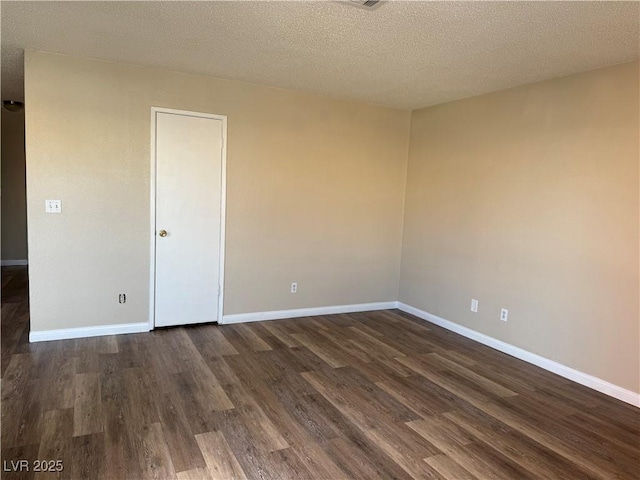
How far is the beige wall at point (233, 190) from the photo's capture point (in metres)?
3.45

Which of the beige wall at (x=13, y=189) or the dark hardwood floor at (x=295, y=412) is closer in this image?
the dark hardwood floor at (x=295, y=412)

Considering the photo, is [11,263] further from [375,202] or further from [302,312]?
[375,202]

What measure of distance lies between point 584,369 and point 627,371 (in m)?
0.30

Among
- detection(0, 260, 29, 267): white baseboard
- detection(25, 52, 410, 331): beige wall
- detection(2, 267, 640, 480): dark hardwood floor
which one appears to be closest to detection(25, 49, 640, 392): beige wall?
detection(25, 52, 410, 331): beige wall

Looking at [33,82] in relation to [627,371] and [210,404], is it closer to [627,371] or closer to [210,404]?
[210,404]

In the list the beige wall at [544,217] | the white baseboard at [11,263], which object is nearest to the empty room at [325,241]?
the beige wall at [544,217]

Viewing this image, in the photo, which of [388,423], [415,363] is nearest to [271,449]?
[388,423]

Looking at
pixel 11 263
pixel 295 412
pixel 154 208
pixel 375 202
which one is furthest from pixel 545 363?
pixel 11 263

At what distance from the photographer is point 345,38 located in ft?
8.95

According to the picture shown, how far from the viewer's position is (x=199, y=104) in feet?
12.7

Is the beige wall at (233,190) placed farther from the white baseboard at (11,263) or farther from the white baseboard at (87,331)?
the white baseboard at (11,263)

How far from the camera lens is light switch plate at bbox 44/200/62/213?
3.44 m

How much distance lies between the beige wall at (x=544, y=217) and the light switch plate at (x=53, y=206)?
361 cm

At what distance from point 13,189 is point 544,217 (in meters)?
7.61
